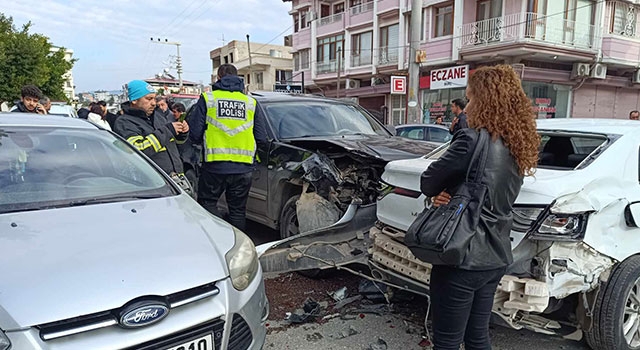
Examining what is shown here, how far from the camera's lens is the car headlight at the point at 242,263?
83.0 inches

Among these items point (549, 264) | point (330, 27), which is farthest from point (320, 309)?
point (330, 27)

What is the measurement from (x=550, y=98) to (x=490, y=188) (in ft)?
71.9

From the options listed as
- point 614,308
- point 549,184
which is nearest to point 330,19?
point 549,184

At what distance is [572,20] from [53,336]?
23.1m

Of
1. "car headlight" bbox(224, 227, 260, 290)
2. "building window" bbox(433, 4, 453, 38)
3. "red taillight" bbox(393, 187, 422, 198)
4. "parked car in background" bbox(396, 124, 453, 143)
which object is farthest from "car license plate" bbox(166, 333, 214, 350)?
"building window" bbox(433, 4, 453, 38)

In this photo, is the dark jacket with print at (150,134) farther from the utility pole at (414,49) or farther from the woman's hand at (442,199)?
the utility pole at (414,49)

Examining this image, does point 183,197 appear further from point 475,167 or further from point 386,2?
point 386,2

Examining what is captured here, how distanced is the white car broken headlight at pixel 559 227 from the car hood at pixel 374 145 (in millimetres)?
1620

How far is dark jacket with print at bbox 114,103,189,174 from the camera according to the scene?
3.93 meters

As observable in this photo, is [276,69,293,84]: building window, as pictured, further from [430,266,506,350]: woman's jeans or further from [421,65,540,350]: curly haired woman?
[430,266,506,350]: woman's jeans

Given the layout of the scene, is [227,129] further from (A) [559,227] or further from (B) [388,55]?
(B) [388,55]

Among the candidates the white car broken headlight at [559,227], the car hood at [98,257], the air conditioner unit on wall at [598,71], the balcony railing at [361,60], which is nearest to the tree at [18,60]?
the balcony railing at [361,60]

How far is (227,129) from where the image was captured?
4.05 metres

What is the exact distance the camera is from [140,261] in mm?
1899
